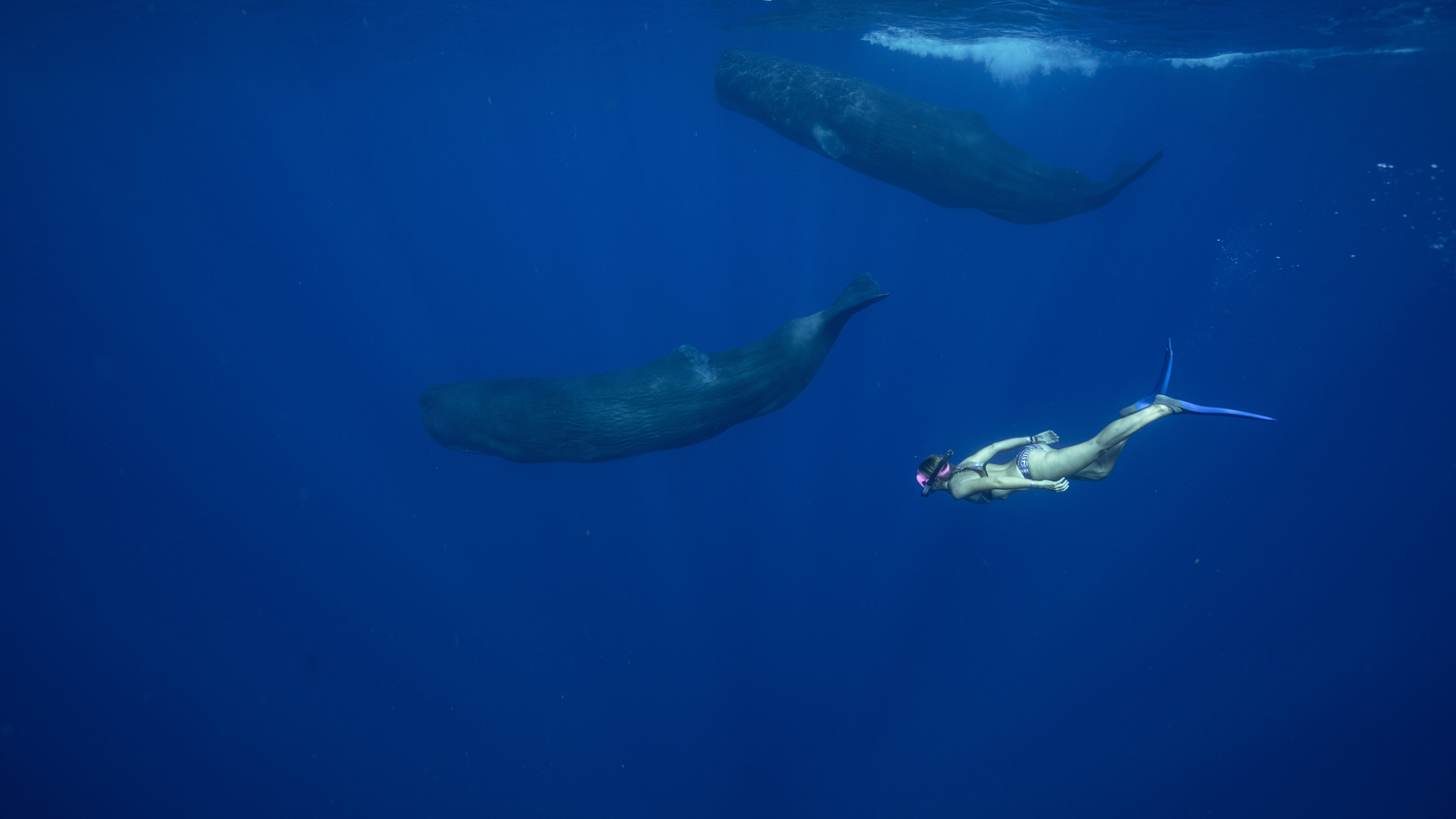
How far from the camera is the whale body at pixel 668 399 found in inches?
320

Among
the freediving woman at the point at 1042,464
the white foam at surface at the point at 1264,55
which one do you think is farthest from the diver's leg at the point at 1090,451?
the white foam at surface at the point at 1264,55

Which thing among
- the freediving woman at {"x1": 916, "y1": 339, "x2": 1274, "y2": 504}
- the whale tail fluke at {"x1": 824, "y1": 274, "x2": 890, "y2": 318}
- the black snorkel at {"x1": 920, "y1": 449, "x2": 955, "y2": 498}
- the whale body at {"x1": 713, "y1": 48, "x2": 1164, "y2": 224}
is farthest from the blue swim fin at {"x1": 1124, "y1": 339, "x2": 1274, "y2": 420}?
the whale body at {"x1": 713, "y1": 48, "x2": 1164, "y2": 224}

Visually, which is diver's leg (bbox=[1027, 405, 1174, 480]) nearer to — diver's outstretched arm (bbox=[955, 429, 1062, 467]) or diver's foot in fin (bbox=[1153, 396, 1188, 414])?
diver's foot in fin (bbox=[1153, 396, 1188, 414])

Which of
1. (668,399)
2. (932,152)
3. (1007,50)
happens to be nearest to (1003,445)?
(668,399)

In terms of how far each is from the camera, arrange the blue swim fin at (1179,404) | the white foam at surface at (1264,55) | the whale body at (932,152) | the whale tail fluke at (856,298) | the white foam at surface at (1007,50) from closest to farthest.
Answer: the blue swim fin at (1179,404)
the whale tail fluke at (856,298)
the whale body at (932,152)
the white foam at surface at (1264,55)
the white foam at surface at (1007,50)

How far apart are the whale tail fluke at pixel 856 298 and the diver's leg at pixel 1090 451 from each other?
346 centimetres

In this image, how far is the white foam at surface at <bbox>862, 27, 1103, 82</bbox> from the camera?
59.1 ft

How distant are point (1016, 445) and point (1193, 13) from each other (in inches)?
589

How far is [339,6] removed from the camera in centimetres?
1474

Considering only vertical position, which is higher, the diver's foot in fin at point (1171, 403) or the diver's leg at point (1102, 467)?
the diver's foot in fin at point (1171, 403)

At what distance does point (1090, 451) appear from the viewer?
15.1 ft

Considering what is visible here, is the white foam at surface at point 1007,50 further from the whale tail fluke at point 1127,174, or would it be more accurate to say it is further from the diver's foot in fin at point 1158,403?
the diver's foot in fin at point 1158,403

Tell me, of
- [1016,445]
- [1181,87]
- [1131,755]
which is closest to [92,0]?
[1016,445]

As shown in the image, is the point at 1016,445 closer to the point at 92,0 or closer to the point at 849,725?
the point at 849,725
